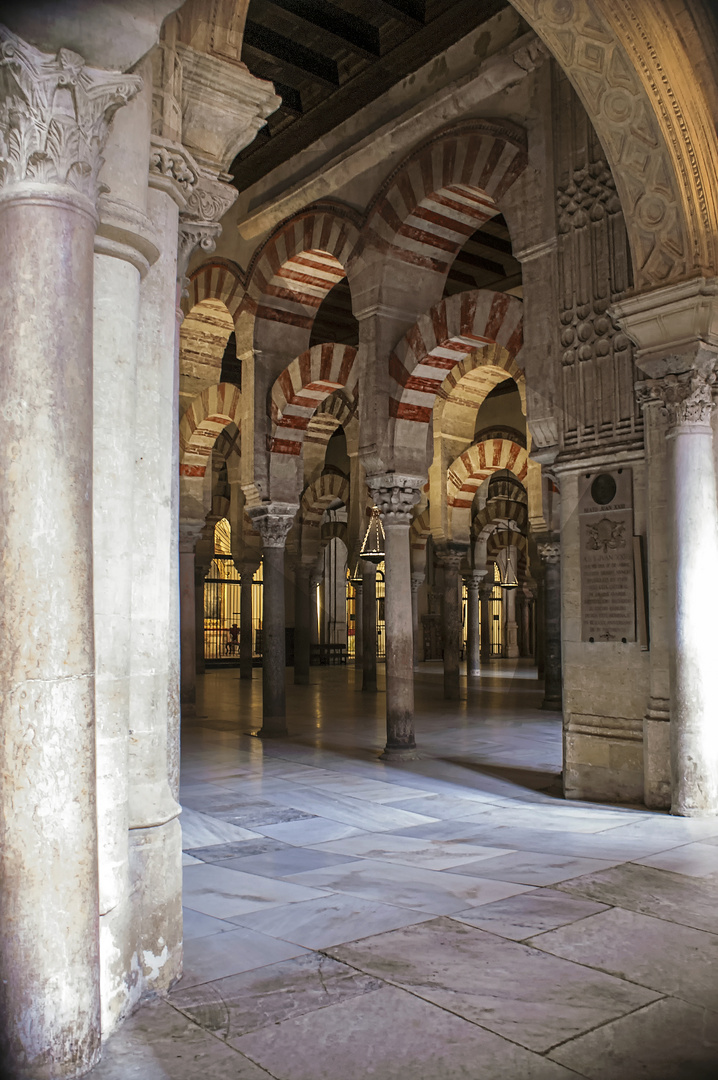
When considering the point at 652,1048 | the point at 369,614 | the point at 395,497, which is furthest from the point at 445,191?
the point at 369,614

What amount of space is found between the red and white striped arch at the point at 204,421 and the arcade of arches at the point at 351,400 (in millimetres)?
42

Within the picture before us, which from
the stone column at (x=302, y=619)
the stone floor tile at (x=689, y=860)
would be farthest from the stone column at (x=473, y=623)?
the stone floor tile at (x=689, y=860)

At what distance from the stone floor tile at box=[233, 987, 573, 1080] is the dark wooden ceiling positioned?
5.43 meters

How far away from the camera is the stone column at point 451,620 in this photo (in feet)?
32.2

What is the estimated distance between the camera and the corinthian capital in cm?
172

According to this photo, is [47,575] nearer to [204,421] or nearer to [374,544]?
[204,421]

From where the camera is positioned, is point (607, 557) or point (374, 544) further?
point (374, 544)

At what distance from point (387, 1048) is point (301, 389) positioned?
5.96 metres

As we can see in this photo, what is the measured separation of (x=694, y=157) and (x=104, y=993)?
3900mm

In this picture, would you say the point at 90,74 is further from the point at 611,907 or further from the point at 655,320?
the point at 655,320

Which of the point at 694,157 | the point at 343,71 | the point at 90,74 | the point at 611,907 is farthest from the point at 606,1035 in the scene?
the point at 343,71

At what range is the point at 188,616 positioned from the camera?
8.17 m

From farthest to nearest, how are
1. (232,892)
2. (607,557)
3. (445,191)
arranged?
(445,191) → (607,557) → (232,892)

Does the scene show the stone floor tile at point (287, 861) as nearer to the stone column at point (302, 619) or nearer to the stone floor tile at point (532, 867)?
the stone floor tile at point (532, 867)
